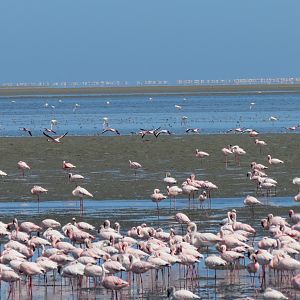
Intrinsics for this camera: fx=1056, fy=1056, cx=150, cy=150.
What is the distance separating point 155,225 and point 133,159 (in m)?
12.5

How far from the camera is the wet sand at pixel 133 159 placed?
85.3 ft

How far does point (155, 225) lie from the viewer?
20734 mm

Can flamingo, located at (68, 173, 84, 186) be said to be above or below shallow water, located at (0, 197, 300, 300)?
above

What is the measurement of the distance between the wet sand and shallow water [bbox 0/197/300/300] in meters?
1.17

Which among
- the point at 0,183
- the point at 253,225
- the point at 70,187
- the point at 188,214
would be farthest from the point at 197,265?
the point at 0,183

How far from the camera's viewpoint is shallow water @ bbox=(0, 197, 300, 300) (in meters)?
14.8

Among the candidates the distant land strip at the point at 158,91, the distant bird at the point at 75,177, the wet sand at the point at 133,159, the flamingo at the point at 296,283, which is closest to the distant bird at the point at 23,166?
Answer: the wet sand at the point at 133,159

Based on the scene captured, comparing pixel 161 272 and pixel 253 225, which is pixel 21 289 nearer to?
pixel 161 272

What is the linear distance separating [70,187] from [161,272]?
10827mm

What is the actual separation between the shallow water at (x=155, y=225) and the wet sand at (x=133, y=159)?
1.17 m

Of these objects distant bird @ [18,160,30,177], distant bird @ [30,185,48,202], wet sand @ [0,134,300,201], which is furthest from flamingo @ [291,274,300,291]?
distant bird @ [18,160,30,177]

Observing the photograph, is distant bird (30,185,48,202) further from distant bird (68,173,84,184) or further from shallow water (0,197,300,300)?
distant bird (68,173,84,184)

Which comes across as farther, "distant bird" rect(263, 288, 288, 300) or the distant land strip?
the distant land strip

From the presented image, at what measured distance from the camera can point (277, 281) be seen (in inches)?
606
